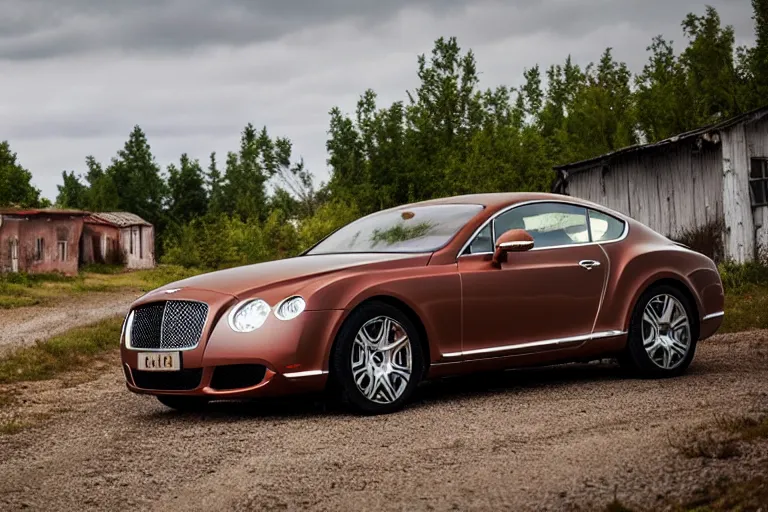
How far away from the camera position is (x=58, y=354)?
538 inches

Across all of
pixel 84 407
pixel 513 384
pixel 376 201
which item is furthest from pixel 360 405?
pixel 376 201

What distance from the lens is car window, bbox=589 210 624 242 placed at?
877cm

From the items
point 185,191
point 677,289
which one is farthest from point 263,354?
point 185,191

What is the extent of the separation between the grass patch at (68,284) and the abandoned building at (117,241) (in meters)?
1.54

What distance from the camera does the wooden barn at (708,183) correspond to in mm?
20000

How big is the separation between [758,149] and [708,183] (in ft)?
3.63

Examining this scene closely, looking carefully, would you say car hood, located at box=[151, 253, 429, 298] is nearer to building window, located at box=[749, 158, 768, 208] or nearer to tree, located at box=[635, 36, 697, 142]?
building window, located at box=[749, 158, 768, 208]

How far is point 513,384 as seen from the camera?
8.77 meters

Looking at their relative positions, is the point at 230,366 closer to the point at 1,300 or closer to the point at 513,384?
the point at 513,384

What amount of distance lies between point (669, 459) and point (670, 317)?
3883 millimetres

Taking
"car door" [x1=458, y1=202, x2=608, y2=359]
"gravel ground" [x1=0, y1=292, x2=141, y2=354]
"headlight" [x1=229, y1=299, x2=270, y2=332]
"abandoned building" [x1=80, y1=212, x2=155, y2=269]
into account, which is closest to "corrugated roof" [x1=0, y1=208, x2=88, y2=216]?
"abandoned building" [x1=80, y1=212, x2=155, y2=269]

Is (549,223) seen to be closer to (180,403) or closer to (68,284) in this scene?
(180,403)

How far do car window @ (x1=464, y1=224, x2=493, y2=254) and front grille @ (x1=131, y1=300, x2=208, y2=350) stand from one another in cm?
196

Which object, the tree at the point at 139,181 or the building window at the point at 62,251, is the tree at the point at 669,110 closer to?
the building window at the point at 62,251
